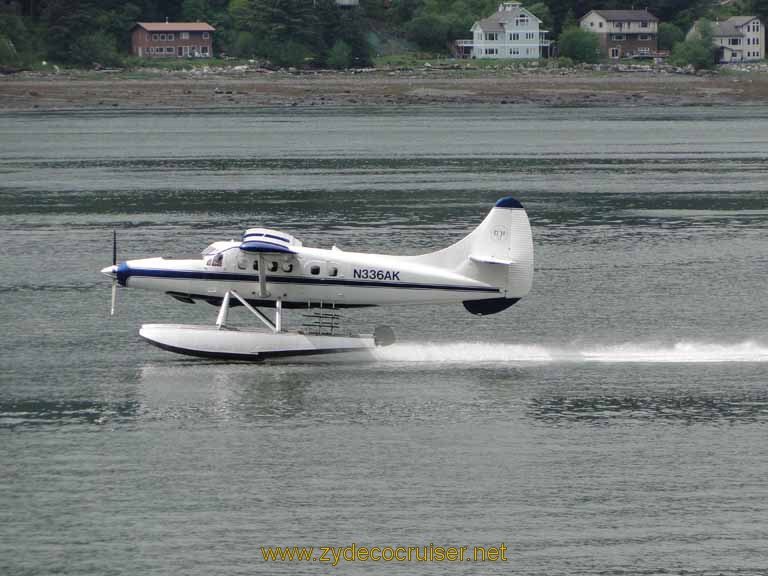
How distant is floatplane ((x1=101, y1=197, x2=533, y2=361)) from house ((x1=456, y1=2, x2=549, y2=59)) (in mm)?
141631

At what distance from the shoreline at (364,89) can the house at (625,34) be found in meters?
13.8

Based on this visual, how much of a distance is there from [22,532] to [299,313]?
51.8 feet

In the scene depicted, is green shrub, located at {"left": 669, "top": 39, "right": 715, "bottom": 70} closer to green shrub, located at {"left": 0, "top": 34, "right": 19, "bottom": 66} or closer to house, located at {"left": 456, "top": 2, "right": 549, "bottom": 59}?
house, located at {"left": 456, "top": 2, "right": 549, "bottom": 59}

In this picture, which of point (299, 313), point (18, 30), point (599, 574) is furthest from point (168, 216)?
point (18, 30)

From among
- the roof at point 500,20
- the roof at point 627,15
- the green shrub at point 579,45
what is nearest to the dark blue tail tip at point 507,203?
the green shrub at point 579,45

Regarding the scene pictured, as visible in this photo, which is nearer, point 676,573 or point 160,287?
point 676,573

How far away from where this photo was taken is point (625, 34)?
554 ft

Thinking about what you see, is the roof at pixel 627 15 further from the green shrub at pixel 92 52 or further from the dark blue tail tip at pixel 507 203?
the dark blue tail tip at pixel 507 203

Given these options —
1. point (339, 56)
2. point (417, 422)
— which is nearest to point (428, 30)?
point (339, 56)

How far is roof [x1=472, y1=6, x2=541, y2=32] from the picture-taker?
16638cm

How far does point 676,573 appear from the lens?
18.0m

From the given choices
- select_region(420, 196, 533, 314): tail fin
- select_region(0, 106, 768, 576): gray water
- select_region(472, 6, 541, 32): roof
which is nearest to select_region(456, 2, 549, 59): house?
select_region(472, 6, 541, 32): roof

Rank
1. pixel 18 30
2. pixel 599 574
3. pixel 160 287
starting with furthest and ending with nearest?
pixel 18 30 → pixel 160 287 → pixel 599 574

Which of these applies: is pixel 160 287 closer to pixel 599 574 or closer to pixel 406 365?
pixel 406 365
